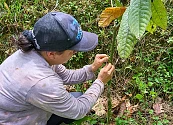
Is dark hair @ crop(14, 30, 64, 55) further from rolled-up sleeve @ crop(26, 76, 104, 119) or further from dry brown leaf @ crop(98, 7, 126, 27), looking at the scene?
dry brown leaf @ crop(98, 7, 126, 27)

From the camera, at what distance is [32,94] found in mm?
1745

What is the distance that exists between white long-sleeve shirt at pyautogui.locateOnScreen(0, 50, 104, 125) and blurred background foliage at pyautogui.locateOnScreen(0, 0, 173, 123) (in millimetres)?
713

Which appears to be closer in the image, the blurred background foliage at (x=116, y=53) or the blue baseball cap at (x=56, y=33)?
the blue baseball cap at (x=56, y=33)

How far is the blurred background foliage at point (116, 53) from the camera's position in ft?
8.89

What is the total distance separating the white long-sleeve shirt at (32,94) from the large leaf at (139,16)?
27.0 inches

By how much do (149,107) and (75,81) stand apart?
67cm

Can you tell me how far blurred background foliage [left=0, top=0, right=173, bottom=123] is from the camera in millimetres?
2711

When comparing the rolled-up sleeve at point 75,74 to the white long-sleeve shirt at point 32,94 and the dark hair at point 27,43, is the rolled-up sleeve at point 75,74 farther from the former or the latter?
the dark hair at point 27,43

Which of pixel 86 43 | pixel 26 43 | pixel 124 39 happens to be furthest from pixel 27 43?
pixel 124 39

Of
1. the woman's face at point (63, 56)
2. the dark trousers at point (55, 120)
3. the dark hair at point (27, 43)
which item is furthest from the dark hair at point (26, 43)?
the dark trousers at point (55, 120)

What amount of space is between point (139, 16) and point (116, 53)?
5.65 ft

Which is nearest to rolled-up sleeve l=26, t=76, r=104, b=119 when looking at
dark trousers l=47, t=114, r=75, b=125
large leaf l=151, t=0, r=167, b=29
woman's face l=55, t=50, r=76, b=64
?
woman's face l=55, t=50, r=76, b=64

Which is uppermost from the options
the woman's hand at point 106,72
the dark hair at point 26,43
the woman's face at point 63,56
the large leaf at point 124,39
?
the large leaf at point 124,39

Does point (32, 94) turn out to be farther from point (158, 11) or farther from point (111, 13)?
point (158, 11)
